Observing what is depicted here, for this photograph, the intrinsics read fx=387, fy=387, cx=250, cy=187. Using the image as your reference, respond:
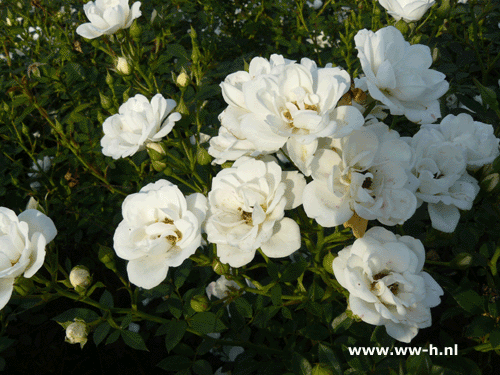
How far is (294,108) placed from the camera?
922mm

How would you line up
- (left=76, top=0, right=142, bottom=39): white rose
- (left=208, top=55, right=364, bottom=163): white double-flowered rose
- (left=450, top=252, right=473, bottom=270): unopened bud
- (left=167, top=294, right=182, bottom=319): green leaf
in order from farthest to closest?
1. (left=76, top=0, right=142, bottom=39): white rose
2. (left=167, top=294, right=182, bottom=319): green leaf
3. (left=450, top=252, right=473, bottom=270): unopened bud
4. (left=208, top=55, right=364, bottom=163): white double-flowered rose

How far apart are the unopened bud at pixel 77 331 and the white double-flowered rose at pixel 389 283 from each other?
0.83 metres

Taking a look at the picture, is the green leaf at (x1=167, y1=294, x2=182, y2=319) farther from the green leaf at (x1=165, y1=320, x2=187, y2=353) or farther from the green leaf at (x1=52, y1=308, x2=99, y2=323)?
the green leaf at (x1=52, y1=308, x2=99, y2=323)

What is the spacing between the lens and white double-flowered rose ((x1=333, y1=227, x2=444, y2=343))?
36.1 inches

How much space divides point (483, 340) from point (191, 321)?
108 centimetres

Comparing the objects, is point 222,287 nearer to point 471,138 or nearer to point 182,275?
point 182,275

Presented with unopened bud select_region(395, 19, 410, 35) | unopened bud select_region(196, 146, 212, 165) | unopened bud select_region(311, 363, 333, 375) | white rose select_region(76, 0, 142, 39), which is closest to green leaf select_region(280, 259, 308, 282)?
unopened bud select_region(311, 363, 333, 375)

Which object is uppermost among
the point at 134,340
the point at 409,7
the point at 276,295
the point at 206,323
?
the point at 409,7

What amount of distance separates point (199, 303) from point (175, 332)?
13 cm

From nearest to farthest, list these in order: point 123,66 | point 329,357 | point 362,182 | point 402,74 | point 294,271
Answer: point 362,182, point 402,74, point 329,357, point 294,271, point 123,66

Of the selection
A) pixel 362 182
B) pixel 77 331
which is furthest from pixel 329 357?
pixel 77 331

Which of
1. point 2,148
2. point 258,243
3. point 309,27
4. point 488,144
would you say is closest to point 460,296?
point 488,144

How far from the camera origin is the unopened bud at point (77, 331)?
1230 mm

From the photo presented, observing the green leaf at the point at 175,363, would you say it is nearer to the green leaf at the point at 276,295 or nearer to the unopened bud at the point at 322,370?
the green leaf at the point at 276,295
